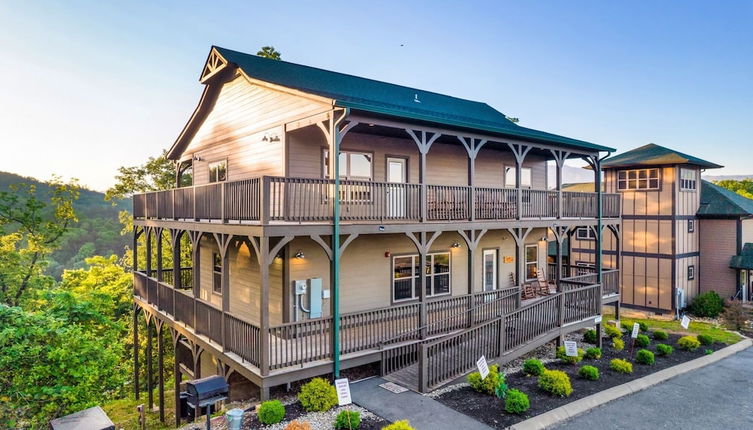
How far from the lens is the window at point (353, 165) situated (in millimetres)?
12656

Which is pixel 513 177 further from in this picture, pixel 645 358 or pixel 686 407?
pixel 686 407

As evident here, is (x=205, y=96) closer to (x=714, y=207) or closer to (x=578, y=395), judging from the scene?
(x=578, y=395)

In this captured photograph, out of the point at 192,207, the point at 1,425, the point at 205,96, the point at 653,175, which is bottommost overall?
the point at 1,425

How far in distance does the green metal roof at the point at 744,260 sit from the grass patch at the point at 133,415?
92.7 feet

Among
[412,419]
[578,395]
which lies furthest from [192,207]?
[578,395]

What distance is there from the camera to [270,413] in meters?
8.11

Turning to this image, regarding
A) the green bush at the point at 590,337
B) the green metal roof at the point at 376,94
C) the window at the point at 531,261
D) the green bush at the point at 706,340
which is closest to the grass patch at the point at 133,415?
the green metal roof at the point at 376,94

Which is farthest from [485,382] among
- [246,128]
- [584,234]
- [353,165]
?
[584,234]

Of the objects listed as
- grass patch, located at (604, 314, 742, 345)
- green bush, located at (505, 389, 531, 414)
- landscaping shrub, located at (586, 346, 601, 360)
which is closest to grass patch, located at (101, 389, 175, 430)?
green bush, located at (505, 389, 531, 414)

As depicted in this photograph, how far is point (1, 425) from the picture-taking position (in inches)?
364

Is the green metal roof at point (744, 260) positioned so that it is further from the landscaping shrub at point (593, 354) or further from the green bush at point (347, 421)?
the green bush at point (347, 421)

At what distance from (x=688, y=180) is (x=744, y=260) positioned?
16.7ft

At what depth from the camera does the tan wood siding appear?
12312 mm

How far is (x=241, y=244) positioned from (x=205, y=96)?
658 cm
